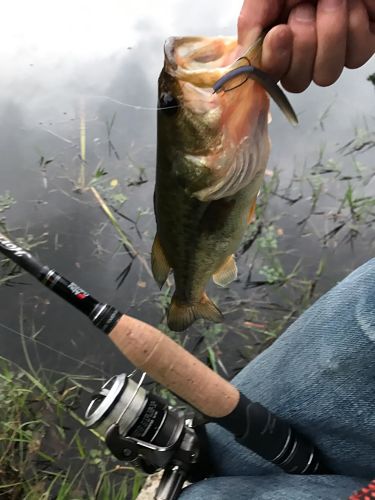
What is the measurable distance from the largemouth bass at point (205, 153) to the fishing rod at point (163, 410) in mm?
199

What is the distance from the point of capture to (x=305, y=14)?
108 centimetres

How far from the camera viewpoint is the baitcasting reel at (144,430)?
1.55 m

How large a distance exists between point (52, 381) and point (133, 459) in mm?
1099

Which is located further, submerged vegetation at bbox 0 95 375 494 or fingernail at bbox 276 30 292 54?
submerged vegetation at bbox 0 95 375 494

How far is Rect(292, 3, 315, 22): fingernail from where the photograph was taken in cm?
108

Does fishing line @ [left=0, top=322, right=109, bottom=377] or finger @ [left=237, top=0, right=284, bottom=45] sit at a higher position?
finger @ [left=237, top=0, right=284, bottom=45]

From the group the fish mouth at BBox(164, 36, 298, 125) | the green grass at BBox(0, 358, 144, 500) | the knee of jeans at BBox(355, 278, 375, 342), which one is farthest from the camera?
the green grass at BBox(0, 358, 144, 500)

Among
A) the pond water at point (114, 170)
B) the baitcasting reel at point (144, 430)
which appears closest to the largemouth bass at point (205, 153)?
the baitcasting reel at point (144, 430)

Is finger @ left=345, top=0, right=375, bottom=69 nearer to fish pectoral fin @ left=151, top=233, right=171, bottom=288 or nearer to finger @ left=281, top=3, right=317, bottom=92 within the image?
finger @ left=281, top=3, right=317, bottom=92

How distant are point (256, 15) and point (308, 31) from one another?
110 millimetres

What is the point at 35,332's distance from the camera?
2746 mm

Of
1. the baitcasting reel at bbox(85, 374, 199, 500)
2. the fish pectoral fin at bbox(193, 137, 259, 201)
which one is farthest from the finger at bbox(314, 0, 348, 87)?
the baitcasting reel at bbox(85, 374, 199, 500)

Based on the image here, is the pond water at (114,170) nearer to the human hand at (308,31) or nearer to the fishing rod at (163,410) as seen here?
the fishing rod at (163,410)

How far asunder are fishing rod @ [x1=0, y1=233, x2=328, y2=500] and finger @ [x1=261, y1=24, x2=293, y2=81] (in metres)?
0.82
